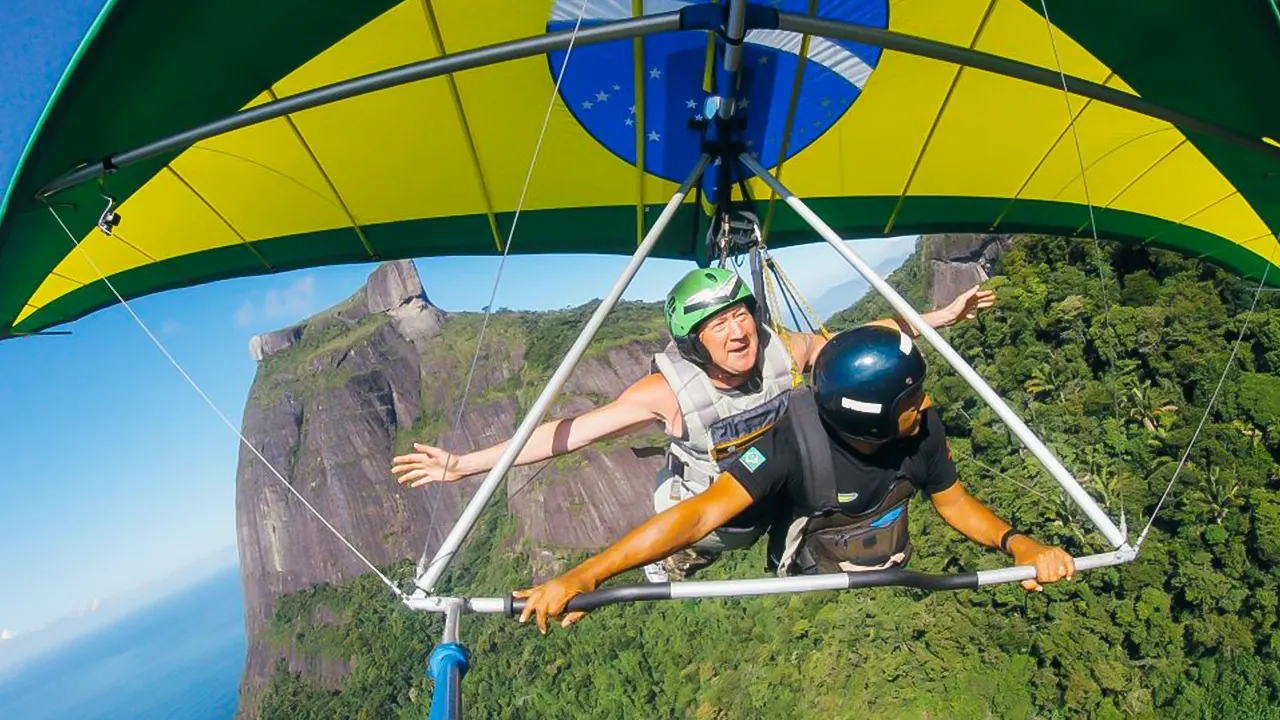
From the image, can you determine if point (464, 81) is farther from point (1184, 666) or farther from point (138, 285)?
point (1184, 666)

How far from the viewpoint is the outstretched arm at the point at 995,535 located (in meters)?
3.09

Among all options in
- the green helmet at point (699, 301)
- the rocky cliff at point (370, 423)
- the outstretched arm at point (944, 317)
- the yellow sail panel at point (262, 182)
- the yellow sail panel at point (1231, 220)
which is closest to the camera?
the green helmet at point (699, 301)

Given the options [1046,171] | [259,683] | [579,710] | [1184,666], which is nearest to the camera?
[1046,171]

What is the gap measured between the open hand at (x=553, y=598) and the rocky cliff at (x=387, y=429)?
64.0 m

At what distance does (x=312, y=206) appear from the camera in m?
5.52

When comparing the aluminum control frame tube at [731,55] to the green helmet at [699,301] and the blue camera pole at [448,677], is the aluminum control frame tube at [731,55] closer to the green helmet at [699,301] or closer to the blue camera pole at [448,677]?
the green helmet at [699,301]

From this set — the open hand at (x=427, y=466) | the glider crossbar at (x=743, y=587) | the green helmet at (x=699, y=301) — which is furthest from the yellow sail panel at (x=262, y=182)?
the glider crossbar at (x=743, y=587)

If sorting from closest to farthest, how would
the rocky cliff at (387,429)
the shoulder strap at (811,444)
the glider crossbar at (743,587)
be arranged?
the glider crossbar at (743,587) < the shoulder strap at (811,444) < the rocky cliff at (387,429)

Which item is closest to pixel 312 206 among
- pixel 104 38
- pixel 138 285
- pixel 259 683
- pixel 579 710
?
pixel 138 285

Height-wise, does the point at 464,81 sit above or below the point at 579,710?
above

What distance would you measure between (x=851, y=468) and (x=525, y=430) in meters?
1.39

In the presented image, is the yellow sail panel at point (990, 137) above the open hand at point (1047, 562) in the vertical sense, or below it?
above

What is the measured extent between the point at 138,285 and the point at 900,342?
5.17 metres

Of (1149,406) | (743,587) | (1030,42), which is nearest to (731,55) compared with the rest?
(743,587)
